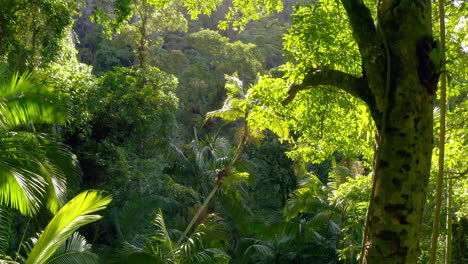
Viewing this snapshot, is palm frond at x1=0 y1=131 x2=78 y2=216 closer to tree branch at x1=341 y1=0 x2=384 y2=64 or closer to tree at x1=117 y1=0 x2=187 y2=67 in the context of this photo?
tree branch at x1=341 y1=0 x2=384 y2=64

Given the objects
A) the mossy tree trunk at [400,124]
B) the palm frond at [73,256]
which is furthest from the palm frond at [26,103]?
the mossy tree trunk at [400,124]

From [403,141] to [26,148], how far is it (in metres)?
5.07

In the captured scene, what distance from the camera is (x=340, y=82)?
10.6ft

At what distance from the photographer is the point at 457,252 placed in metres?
8.90

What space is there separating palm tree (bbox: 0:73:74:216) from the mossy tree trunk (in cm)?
371

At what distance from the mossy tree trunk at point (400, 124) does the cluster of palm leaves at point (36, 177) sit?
→ 286 cm

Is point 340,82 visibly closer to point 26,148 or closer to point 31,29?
point 26,148

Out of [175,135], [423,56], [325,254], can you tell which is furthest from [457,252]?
[175,135]

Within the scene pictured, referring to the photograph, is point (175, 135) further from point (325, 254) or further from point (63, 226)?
point (63, 226)

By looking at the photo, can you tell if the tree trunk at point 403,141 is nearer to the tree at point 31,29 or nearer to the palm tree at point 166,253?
the palm tree at point 166,253

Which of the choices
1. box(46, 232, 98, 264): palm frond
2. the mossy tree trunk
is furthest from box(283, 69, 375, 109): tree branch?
box(46, 232, 98, 264): palm frond

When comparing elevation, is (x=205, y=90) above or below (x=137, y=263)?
above

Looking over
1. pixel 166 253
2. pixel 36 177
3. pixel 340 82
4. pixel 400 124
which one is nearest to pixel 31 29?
pixel 36 177

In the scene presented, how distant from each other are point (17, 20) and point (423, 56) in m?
7.71
